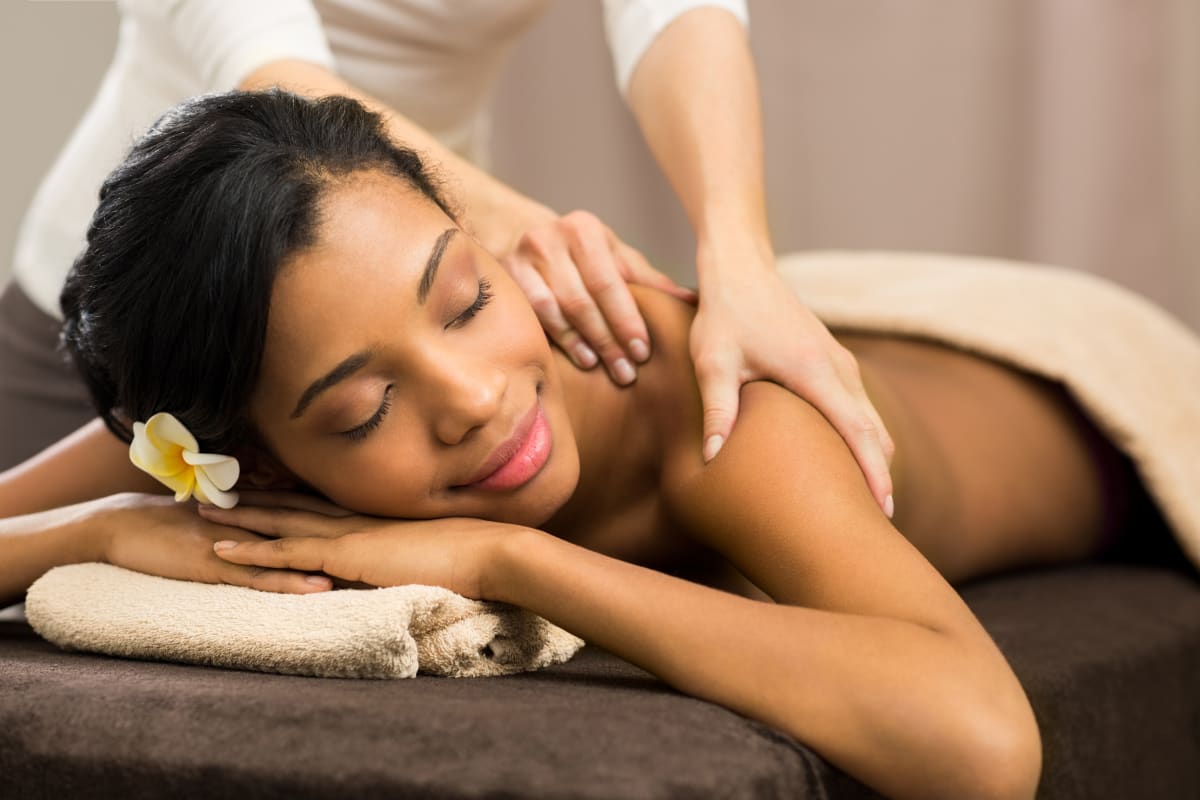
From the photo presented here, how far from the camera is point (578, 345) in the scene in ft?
4.58

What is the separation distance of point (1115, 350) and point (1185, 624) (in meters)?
0.50

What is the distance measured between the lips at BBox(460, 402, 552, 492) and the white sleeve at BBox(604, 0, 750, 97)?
0.74 metres

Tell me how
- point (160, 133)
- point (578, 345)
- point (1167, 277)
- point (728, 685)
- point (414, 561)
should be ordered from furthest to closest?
point (1167, 277) → point (578, 345) → point (160, 133) → point (414, 561) → point (728, 685)

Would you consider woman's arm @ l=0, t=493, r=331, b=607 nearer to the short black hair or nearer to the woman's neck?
the short black hair

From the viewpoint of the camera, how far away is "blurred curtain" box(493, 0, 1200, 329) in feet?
8.56

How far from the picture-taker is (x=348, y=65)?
1936 mm

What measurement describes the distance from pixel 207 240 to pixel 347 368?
0.16 m

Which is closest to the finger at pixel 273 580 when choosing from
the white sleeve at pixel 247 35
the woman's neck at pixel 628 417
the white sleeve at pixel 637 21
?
the woman's neck at pixel 628 417

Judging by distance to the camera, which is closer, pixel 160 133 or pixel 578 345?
pixel 160 133

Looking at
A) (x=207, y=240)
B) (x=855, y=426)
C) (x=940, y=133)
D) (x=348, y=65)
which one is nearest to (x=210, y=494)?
(x=207, y=240)

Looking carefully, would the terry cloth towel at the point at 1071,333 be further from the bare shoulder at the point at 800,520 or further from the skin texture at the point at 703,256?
the bare shoulder at the point at 800,520

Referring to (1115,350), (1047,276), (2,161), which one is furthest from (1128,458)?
(2,161)

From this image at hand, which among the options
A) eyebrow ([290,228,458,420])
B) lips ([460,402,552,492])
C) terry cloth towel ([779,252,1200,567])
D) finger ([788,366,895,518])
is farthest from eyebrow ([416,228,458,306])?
terry cloth towel ([779,252,1200,567])

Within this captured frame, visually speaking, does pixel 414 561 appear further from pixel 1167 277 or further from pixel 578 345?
pixel 1167 277
